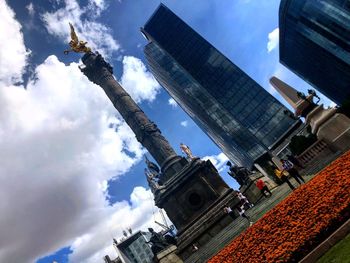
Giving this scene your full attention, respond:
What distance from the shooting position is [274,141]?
279 feet

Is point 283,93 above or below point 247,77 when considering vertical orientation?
below

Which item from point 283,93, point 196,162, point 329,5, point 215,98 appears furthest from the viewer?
point 215,98

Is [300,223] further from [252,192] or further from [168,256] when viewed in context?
[252,192]

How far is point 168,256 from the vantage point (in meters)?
27.0

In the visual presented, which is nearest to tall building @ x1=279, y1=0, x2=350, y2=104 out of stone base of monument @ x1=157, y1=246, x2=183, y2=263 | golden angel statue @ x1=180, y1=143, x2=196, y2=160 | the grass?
golden angel statue @ x1=180, y1=143, x2=196, y2=160

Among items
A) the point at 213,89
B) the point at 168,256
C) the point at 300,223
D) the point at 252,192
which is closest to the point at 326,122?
the point at 300,223

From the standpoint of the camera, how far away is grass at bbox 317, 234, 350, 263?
22.4 feet

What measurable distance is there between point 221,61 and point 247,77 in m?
11.1

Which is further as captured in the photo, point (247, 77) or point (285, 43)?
point (247, 77)

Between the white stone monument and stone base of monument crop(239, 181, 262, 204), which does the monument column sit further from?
the white stone monument

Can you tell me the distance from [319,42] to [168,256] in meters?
55.0

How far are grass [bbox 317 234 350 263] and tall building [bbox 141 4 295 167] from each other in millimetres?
76767

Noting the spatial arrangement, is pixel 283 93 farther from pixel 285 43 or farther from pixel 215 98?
pixel 215 98

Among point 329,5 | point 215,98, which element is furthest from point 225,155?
point 329,5
